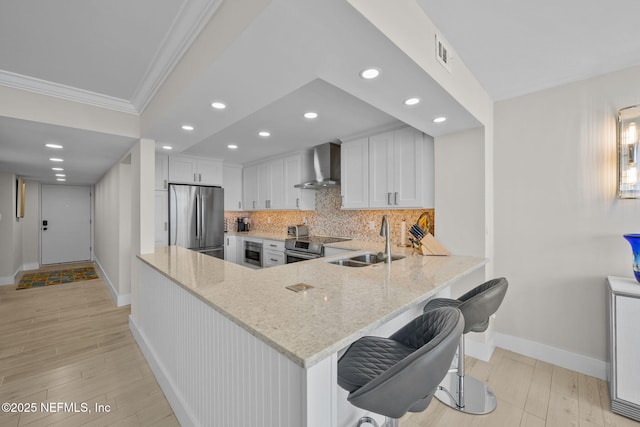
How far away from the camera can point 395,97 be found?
175cm

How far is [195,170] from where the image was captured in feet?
14.9

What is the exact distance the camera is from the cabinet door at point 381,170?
121 inches

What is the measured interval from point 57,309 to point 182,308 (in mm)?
3432

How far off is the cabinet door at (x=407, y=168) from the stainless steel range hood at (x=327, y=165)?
1.03 m

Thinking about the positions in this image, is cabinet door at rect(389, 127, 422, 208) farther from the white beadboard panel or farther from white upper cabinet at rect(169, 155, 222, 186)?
white upper cabinet at rect(169, 155, 222, 186)

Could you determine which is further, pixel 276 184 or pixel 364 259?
pixel 276 184

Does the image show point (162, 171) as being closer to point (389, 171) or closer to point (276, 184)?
point (276, 184)

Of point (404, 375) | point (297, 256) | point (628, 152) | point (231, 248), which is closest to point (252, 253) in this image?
point (231, 248)

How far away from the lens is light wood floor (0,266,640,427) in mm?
1710

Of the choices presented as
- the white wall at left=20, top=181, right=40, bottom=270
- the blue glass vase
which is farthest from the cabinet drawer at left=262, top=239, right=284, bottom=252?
the white wall at left=20, top=181, right=40, bottom=270

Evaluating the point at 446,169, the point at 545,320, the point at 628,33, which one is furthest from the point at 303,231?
the point at 628,33

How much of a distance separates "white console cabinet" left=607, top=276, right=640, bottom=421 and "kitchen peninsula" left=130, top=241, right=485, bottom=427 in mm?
824

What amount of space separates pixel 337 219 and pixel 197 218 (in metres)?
2.34

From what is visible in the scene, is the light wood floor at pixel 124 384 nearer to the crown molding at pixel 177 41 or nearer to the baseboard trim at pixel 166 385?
the baseboard trim at pixel 166 385
